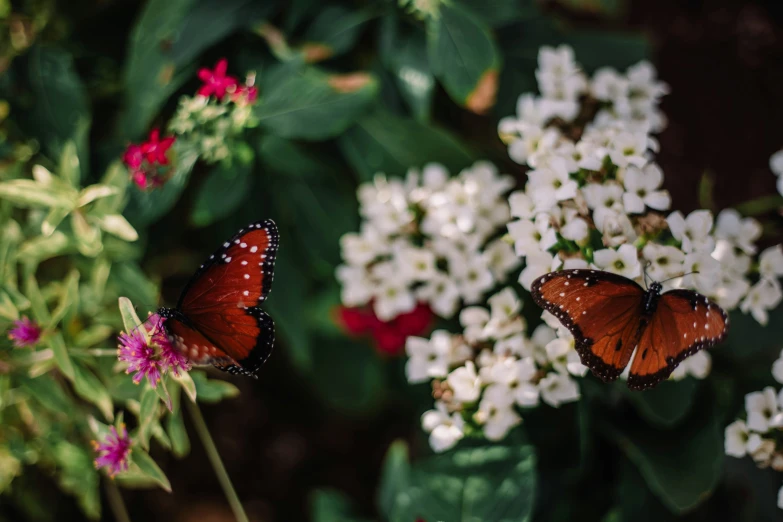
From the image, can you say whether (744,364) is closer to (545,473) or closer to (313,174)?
(545,473)

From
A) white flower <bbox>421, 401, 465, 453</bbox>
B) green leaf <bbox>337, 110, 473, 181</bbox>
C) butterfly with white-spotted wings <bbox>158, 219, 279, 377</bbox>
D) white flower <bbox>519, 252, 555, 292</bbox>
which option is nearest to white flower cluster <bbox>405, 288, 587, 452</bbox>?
white flower <bbox>421, 401, 465, 453</bbox>

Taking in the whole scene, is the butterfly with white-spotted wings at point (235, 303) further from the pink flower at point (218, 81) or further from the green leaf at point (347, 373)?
the green leaf at point (347, 373)

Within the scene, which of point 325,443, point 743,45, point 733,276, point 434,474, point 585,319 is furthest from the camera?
point 325,443

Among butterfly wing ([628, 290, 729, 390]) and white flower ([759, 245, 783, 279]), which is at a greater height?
butterfly wing ([628, 290, 729, 390])

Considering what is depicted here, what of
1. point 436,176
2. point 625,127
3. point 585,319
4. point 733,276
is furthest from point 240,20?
point 733,276

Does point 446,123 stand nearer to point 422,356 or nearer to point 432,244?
point 432,244

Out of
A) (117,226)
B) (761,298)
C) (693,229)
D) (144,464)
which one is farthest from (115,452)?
(761,298)

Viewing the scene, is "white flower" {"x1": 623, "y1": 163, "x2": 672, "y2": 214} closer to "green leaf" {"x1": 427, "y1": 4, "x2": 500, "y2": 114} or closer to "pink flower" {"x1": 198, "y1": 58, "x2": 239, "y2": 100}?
"green leaf" {"x1": 427, "y1": 4, "x2": 500, "y2": 114}
